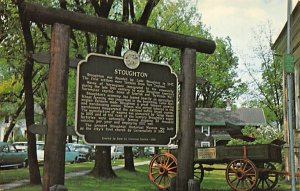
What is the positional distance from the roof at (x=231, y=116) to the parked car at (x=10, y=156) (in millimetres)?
34982

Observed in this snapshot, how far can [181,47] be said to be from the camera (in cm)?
902

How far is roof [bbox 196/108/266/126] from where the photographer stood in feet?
192

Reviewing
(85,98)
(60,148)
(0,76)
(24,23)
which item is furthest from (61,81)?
(0,76)

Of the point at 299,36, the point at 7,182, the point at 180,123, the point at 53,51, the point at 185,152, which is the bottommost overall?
the point at 7,182

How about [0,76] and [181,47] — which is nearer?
[181,47]

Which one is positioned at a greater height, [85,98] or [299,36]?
[299,36]

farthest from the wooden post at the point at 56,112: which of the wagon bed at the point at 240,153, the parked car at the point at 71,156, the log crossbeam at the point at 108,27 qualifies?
→ the parked car at the point at 71,156

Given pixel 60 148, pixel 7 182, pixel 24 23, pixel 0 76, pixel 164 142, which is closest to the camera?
pixel 60 148

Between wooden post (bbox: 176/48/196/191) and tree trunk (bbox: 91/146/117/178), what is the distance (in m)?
11.5

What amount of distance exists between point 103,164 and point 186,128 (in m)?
11.9

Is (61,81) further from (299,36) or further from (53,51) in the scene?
(299,36)

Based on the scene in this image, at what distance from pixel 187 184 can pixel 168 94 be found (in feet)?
5.97

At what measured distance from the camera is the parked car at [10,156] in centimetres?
2455

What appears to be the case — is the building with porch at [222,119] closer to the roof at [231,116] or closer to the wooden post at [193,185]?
the roof at [231,116]
